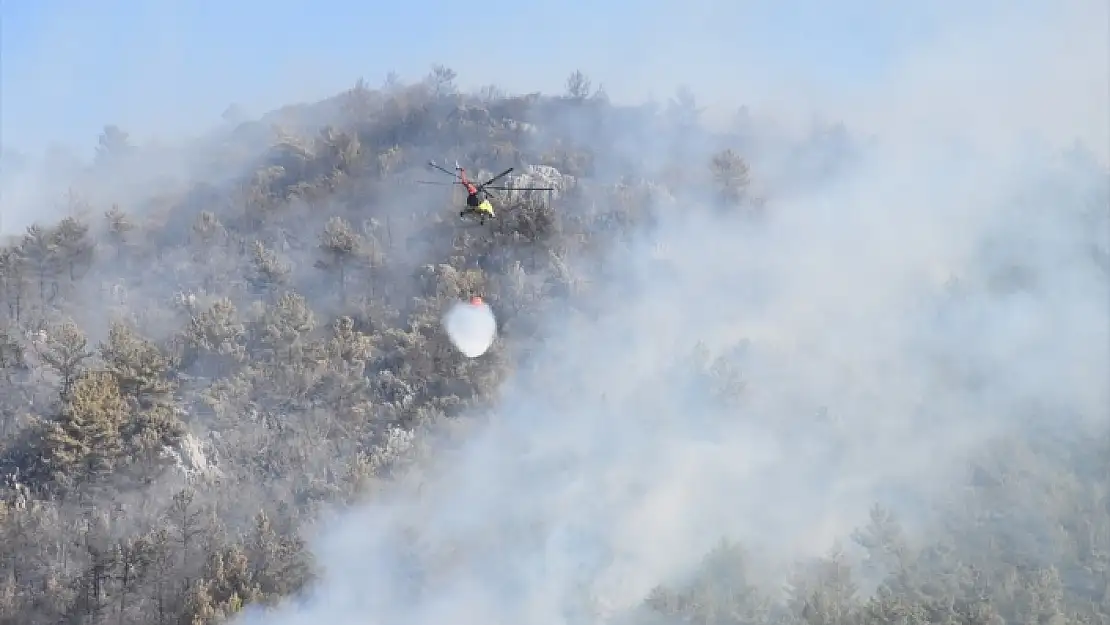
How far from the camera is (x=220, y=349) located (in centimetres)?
3888

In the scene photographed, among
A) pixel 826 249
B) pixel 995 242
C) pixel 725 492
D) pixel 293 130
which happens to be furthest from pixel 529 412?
pixel 293 130

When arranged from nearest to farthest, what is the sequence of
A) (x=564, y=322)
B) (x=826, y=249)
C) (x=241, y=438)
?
1. (x=241, y=438)
2. (x=564, y=322)
3. (x=826, y=249)

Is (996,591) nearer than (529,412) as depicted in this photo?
Yes

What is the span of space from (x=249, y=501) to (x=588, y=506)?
490 inches

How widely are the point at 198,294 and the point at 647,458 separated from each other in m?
25.7

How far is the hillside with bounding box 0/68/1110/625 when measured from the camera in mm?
28391

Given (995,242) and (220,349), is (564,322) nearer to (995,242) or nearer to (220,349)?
(220,349)

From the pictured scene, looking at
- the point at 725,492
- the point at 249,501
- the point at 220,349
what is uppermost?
the point at 220,349

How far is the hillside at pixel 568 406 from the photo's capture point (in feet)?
93.1

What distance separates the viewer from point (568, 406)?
39.4 m

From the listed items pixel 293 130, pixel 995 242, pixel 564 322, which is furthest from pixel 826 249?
pixel 293 130

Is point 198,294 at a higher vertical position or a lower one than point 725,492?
higher

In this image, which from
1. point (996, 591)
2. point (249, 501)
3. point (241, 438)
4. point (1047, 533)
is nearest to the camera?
point (996, 591)

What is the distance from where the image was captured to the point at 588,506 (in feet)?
108
